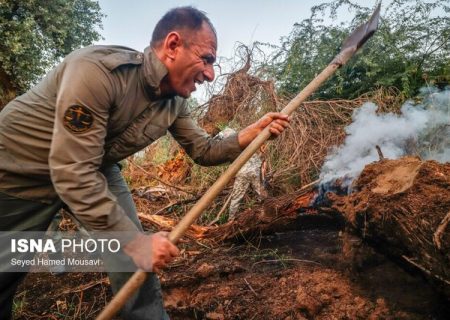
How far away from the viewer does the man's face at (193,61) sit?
1849 mm

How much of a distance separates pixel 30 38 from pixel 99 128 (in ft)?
36.5

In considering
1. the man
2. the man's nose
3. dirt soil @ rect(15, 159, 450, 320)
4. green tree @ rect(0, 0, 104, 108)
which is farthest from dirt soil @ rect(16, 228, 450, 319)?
green tree @ rect(0, 0, 104, 108)

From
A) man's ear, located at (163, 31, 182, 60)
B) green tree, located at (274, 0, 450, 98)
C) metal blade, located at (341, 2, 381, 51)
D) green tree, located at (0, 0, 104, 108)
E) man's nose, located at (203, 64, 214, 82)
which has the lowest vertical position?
man's nose, located at (203, 64, 214, 82)

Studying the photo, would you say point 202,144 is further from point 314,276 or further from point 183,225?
point 314,276

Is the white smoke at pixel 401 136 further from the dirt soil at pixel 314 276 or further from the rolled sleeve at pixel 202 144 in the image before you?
the rolled sleeve at pixel 202 144

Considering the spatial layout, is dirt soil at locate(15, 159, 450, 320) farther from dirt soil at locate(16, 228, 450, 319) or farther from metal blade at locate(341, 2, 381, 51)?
metal blade at locate(341, 2, 381, 51)

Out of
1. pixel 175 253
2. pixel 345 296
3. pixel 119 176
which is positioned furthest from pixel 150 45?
pixel 345 296

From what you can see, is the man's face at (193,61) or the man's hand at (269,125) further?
the man's hand at (269,125)

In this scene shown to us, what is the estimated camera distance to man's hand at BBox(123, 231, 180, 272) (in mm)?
1529

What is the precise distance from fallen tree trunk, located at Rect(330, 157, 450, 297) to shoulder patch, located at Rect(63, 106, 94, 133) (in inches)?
70.0

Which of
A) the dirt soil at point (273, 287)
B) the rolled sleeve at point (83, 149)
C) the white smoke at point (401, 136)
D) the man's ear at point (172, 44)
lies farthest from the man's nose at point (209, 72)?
the white smoke at point (401, 136)

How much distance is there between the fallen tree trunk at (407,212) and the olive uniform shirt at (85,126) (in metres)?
0.97

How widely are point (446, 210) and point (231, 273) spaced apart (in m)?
1.79

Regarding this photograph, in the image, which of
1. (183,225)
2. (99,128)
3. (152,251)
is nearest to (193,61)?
(99,128)
